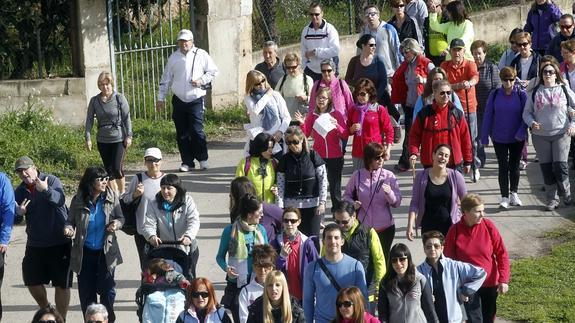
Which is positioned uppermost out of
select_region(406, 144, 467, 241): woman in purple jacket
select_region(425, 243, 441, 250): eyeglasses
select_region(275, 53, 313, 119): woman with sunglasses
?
select_region(275, 53, 313, 119): woman with sunglasses


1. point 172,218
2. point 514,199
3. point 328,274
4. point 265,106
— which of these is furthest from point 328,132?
point 328,274

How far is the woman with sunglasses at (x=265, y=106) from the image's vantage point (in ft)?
49.2

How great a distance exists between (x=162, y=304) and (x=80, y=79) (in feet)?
26.6

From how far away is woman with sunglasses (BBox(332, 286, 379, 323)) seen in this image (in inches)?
402

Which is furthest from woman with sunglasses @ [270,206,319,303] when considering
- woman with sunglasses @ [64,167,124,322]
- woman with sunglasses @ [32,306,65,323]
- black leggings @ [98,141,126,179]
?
black leggings @ [98,141,126,179]

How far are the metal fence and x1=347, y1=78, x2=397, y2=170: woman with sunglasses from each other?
7329 millimetres

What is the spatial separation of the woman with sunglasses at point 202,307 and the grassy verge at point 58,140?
6211 mm

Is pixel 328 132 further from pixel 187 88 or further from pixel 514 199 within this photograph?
pixel 187 88

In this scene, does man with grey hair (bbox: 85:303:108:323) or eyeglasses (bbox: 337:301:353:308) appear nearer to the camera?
eyeglasses (bbox: 337:301:353:308)

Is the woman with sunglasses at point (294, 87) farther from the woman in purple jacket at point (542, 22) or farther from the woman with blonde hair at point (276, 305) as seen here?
the woman with blonde hair at point (276, 305)

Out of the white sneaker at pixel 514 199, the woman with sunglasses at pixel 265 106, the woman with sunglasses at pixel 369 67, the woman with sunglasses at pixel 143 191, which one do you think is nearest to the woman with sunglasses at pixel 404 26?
the woman with sunglasses at pixel 369 67

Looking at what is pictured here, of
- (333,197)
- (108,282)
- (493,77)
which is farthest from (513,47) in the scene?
(108,282)

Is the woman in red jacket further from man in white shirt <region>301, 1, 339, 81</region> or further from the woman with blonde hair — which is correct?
man in white shirt <region>301, 1, 339, 81</region>

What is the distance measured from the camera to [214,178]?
17.2m
